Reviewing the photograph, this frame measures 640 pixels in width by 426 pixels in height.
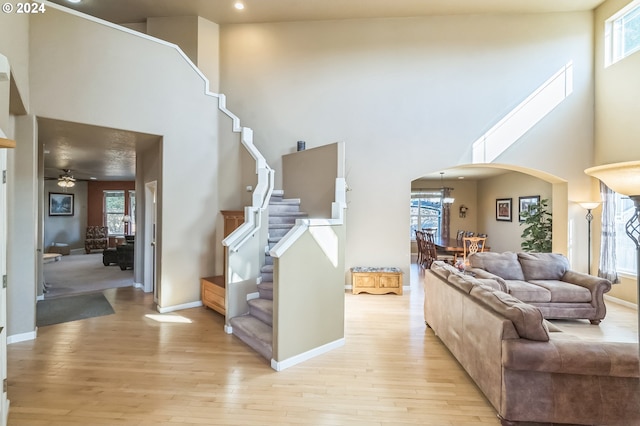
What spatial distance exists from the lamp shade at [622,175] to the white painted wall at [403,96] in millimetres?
4824

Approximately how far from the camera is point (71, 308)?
495cm

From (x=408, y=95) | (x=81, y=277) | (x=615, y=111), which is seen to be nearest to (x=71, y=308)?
(x=81, y=277)

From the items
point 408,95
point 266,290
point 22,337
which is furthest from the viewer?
point 408,95

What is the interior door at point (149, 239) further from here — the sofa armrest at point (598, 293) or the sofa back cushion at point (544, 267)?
the sofa armrest at point (598, 293)

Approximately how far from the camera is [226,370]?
3066 millimetres

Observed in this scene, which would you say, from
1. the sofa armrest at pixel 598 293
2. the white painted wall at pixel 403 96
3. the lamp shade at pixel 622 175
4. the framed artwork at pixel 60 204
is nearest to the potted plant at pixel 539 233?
the white painted wall at pixel 403 96

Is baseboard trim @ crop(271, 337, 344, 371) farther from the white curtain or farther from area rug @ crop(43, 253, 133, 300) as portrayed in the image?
the white curtain

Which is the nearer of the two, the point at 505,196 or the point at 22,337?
the point at 22,337

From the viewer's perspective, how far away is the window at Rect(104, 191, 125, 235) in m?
11.8

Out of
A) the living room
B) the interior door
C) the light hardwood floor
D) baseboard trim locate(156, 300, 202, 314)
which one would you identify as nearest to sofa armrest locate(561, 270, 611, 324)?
the light hardwood floor

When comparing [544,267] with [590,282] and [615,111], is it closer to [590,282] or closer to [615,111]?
[590,282]

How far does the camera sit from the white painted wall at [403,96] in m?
6.20

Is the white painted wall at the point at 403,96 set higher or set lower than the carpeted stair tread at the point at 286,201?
higher

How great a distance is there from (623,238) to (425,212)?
19.9 feet
